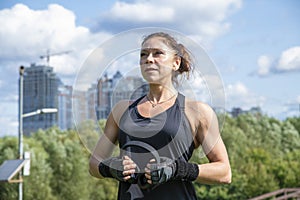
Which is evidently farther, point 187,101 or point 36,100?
point 36,100

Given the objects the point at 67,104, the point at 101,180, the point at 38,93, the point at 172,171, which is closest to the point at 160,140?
the point at 172,171

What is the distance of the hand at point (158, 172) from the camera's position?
191 centimetres

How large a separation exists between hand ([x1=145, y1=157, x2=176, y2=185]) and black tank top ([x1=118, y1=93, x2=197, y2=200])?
62 mm

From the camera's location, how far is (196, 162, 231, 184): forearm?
2.14 m

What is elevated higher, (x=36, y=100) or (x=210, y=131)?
(x=36, y=100)

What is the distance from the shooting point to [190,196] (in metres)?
2.11

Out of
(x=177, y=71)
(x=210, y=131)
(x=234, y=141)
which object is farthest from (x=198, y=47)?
(x=234, y=141)

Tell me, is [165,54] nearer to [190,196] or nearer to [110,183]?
[190,196]

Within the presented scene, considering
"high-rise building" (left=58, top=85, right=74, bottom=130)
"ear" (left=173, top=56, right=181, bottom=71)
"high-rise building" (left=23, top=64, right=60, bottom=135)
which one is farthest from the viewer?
"high-rise building" (left=23, top=64, right=60, bottom=135)

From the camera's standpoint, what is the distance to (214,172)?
7.07 ft

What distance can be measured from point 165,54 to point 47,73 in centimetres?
3867

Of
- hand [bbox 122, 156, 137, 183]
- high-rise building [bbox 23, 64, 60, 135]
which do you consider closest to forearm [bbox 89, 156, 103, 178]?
hand [bbox 122, 156, 137, 183]

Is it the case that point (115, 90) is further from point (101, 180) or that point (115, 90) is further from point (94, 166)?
point (101, 180)

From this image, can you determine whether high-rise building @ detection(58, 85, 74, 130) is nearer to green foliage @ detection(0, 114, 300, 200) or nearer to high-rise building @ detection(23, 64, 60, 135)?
high-rise building @ detection(23, 64, 60, 135)
